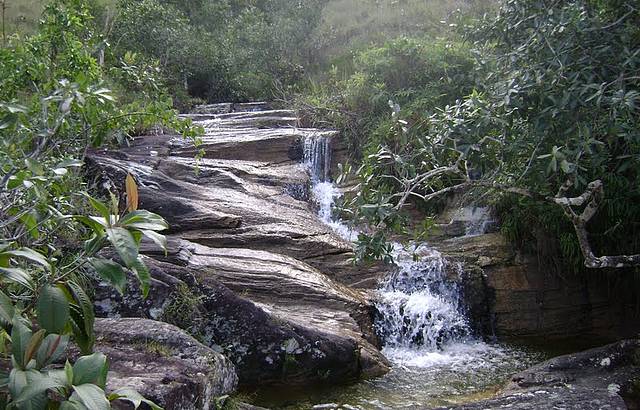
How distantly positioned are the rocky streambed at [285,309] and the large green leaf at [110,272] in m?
1.85

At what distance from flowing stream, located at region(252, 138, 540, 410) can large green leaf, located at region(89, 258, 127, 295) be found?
160 inches

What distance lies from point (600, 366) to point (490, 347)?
216 centimetres

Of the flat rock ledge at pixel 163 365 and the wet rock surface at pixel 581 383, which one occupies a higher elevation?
the flat rock ledge at pixel 163 365

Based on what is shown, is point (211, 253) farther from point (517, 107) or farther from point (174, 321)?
point (517, 107)

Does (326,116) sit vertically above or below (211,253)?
above

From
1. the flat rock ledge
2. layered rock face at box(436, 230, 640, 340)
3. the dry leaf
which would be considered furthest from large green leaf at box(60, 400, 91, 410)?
layered rock face at box(436, 230, 640, 340)

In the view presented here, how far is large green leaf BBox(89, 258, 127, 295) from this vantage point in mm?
2164

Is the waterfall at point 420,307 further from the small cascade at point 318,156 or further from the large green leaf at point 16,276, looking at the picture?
the large green leaf at point 16,276

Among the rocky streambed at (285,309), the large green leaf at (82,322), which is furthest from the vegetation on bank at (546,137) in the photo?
the large green leaf at (82,322)

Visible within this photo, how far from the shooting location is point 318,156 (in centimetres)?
1244

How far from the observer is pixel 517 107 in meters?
6.11

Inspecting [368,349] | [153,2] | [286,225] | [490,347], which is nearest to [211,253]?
[286,225]

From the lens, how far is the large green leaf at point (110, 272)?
2.16 m

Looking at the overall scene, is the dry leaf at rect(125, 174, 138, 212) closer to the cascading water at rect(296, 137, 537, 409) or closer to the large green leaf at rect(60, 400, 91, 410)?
the large green leaf at rect(60, 400, 91, 410)
